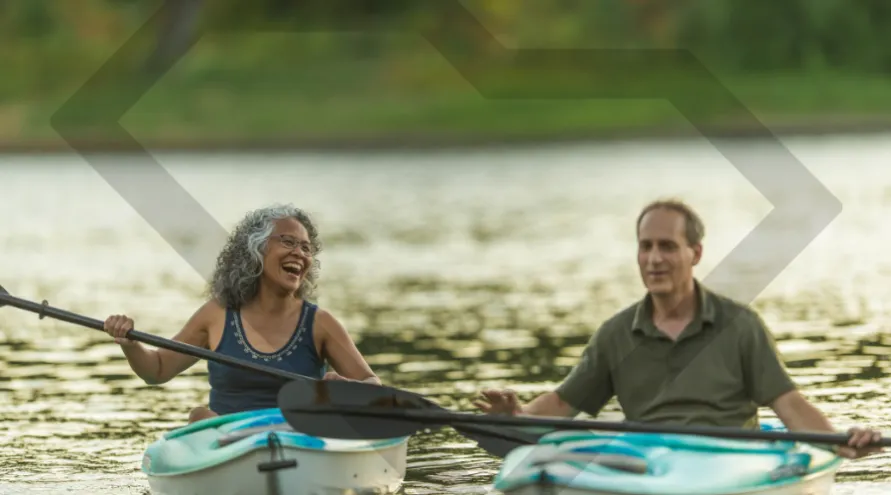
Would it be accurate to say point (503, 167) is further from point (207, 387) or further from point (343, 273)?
point (207, 387)

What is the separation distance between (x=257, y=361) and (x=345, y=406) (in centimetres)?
76

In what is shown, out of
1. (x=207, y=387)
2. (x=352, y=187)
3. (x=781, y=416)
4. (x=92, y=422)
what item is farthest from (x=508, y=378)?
(x=352, y=187)

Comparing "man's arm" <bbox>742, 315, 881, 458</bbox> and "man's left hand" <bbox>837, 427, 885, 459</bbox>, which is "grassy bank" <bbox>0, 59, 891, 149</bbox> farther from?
"man's left hand" <bbox>837, 427, 885, 459</bbox>

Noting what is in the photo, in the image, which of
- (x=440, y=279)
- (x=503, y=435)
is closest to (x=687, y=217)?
(x=503, y=435)

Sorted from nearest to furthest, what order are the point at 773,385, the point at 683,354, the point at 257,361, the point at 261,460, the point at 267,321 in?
the point at 773,385
the point at 683,354
the point at 261,460
the point at 257,361
the point at 267,321

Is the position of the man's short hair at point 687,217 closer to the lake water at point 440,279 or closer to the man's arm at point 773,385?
the man's arm at point 773,385

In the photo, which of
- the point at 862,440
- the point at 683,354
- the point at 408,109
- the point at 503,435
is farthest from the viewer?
the point at 408,109

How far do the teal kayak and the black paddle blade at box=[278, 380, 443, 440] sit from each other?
682 mm

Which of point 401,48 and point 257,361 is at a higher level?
point 401,48

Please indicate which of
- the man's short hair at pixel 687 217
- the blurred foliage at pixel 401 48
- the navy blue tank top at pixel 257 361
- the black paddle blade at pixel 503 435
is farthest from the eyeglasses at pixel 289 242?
the blurred foliage at pixel 401 48

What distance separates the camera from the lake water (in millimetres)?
10961

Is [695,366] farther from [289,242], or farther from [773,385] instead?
[289,242]

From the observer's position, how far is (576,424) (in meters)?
7.31

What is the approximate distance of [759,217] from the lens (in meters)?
22.3
